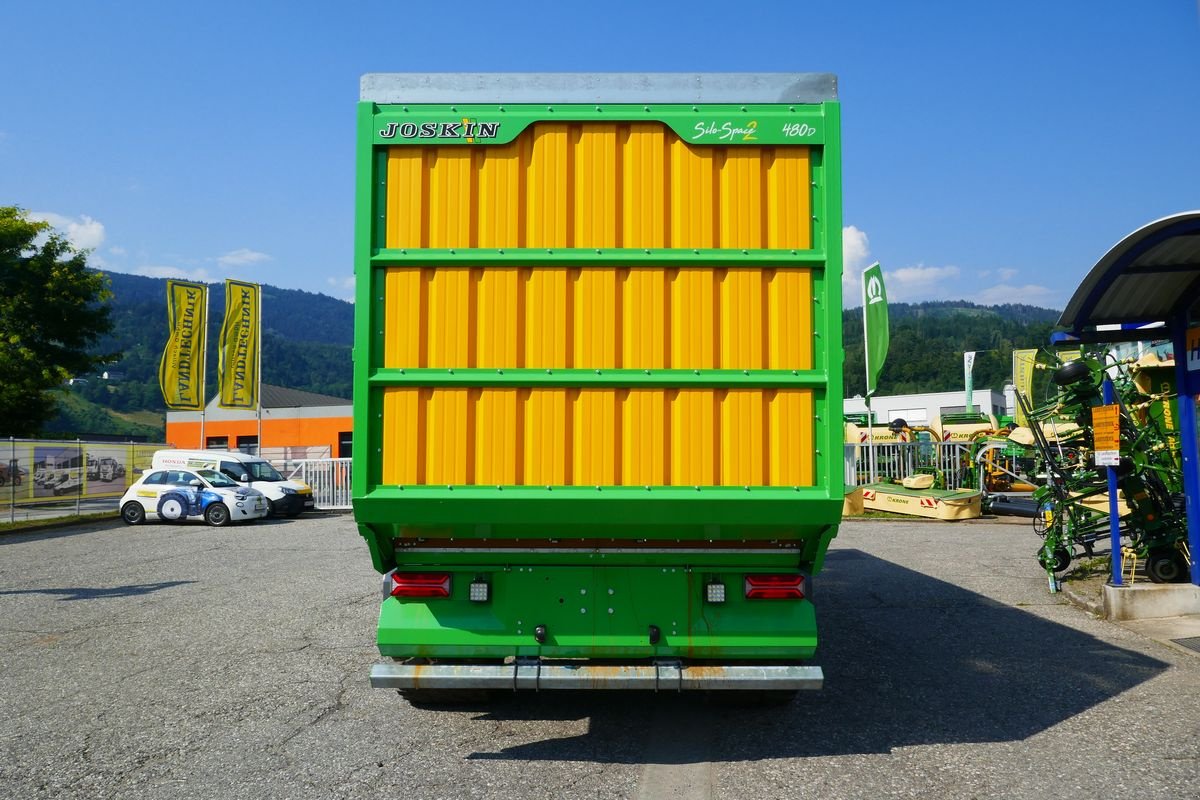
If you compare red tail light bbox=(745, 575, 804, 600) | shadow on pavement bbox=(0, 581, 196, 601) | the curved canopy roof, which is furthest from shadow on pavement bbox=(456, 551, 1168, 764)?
shadow on pavement bbox=(0, 581, 196, 601)

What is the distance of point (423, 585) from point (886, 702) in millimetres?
3165

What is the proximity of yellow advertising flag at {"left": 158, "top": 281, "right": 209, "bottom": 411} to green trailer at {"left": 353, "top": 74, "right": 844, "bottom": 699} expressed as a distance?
24.0 meters

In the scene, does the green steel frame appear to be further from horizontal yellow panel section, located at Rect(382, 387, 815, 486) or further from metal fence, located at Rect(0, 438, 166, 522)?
metal fence, located at Rect(0, 438, 166, 522)

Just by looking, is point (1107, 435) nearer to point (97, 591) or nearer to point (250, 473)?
point (97, 591)

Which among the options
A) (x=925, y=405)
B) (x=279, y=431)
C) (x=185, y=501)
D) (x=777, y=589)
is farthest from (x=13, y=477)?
(x=925, y=405)

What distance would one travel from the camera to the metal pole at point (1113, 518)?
27.1 ft

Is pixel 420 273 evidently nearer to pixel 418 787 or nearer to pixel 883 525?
pixel 418 787

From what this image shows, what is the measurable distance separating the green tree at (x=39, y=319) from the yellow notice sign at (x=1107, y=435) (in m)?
26.1

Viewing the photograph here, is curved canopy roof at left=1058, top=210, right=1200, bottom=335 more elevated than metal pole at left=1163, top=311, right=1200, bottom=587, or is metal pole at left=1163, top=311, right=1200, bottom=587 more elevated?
curved canopy roof at left=1058, top=210, right=1200, bottom=335

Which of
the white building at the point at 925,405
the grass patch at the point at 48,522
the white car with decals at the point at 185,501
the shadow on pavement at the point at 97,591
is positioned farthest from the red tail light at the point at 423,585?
the white building at the point at 925,405

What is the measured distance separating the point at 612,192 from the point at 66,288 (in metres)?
27.3

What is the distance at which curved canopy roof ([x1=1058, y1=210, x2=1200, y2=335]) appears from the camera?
22.8 ft

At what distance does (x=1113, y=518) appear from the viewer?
8445mm

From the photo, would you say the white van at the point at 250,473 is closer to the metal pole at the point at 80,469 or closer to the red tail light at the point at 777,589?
the metal pole at the point at 80,469
